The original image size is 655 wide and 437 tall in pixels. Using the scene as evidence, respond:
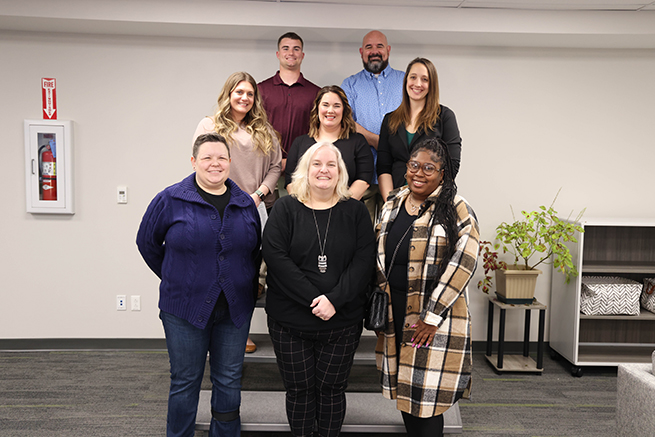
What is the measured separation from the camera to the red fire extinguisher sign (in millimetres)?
3451

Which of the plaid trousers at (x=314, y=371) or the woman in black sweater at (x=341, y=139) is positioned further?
the woman in black sweater at (x=341, y=139)

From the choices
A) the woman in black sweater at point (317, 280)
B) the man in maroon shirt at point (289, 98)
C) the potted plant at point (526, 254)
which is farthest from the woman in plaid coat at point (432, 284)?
the potted plant at point (526, 254)

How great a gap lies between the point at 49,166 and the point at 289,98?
1.96m

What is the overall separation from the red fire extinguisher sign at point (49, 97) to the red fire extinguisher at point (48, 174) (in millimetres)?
241

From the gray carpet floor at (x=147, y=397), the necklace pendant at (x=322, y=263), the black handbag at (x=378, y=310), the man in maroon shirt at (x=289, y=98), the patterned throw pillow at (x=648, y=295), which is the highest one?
the man in maroon shirt at (x=289, y=98)

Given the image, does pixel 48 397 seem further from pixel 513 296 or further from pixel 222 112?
A: pixel 513 296

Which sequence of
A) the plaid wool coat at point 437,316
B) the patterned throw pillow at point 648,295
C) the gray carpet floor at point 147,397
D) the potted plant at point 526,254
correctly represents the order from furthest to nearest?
1. the patterned throw pillow at point 648,295
2. the potted plant at point 526,254
3. the gray carpet floor at point 147,397
4. the plaid wool coat at point 437,316

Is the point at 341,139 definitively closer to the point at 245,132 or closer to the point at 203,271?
the point at 245,132

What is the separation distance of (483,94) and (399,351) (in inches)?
93.4

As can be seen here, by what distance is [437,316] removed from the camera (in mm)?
1819

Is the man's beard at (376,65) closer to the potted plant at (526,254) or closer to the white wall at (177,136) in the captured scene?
the white wall at (177,136)

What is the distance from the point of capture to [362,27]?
3.14 meters

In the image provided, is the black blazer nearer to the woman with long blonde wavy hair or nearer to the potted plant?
the woman with long blonde wavy hair

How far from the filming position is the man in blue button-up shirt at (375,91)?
296 centimetres
